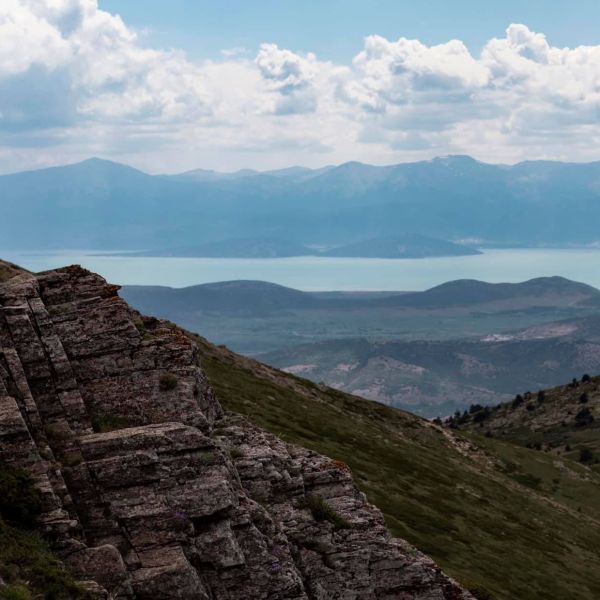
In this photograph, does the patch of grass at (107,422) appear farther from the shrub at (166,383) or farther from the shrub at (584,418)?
the shrub at (584,418)

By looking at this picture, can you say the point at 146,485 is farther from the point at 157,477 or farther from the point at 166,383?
the point at 166,383

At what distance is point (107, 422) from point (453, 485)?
5172cm

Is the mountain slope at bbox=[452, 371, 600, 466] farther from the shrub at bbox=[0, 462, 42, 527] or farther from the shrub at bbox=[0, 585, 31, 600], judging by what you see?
the shrub at bbox=[0, 585, 31, 600]

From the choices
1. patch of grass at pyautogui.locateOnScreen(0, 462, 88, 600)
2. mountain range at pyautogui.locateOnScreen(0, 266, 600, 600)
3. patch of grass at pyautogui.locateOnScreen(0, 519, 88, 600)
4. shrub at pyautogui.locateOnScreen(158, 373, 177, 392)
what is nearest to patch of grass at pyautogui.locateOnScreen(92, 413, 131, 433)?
mountain range at pyautogui.locateOnScreen(0, 266, 600, 600)

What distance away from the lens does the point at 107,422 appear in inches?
1093

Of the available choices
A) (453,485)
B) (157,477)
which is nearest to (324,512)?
(157,477)

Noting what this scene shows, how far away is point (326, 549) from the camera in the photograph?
88.6ft

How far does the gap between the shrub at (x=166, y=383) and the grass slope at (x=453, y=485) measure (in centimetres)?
1533

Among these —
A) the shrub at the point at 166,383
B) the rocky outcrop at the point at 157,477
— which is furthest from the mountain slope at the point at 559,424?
the shrub at the point at 166,383

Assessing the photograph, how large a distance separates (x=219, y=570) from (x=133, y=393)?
324 inches

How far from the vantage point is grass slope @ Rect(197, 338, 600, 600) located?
50750mm

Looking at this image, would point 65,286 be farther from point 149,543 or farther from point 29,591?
point 29,591

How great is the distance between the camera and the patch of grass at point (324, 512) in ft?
91.5

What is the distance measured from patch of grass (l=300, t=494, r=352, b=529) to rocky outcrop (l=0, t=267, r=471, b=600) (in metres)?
0.04
